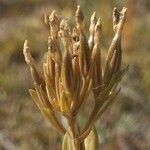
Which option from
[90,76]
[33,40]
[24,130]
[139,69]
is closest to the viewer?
[90,76]

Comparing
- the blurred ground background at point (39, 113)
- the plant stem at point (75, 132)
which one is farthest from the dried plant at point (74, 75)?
the blurred ground background at point (39, 113)

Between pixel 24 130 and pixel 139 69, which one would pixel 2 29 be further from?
pixel 24 130

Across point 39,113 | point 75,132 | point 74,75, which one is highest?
point 74,75

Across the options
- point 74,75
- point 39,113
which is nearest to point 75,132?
point 74,75

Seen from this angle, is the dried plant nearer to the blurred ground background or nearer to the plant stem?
the plant stem

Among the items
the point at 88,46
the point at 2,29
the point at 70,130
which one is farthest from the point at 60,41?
the point at 2,29

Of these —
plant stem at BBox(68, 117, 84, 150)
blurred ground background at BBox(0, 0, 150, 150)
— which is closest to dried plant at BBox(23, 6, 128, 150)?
plant stem at BBox(68, 117, 84, 150)

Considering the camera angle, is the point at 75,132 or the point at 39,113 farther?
the point at 39,113

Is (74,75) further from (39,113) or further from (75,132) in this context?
(39,113)
